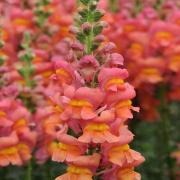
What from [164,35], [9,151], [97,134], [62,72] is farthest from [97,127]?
[164,35]

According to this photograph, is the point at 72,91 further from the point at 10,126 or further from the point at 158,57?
the point at 158,57

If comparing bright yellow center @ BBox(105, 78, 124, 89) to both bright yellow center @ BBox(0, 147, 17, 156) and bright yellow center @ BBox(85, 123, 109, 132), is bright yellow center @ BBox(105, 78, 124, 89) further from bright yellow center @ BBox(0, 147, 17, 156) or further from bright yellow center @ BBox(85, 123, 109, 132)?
bright yellow center @ BBox(0, 147, 17, 156)

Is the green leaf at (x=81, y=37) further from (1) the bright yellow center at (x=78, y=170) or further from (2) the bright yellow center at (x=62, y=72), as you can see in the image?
(1) the bright yellow center at (x=78, y=170)


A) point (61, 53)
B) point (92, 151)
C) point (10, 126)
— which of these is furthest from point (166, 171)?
point (92, 151)

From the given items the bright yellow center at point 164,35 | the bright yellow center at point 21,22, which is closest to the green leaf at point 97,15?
the bright yellow center at point 164,35

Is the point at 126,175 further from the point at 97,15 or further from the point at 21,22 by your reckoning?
the point at 21,22

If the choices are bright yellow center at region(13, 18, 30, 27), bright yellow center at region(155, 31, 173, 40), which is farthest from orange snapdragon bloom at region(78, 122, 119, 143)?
bright yellow center at region(13, 18, 30, 27)
